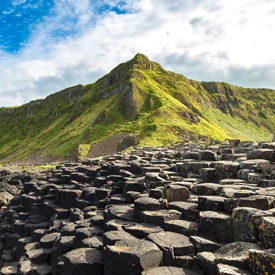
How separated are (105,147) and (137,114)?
60.1ft

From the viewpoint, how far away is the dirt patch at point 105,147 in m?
59.4

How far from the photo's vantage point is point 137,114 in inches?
3046

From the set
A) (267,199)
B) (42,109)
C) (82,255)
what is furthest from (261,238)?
(42,109)

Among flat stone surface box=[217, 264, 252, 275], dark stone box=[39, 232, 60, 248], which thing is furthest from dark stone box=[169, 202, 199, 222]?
dark stone box=[39, 232, 60, 248]

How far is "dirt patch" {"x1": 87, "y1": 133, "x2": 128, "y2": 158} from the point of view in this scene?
195 feet

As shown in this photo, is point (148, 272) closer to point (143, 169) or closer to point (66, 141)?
point (143, 169)

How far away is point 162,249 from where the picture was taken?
21.7 ft

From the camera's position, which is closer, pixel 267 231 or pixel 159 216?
pixel 267 231

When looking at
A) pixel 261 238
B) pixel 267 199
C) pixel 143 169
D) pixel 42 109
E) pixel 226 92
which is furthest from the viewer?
pixel 226 92

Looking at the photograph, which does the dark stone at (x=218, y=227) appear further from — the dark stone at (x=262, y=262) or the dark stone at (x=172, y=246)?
the dark stone at (x=262, y=262)

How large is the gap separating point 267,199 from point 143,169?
834 centimetres

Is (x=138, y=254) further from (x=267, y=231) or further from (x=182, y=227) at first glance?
(x=267, y=231)

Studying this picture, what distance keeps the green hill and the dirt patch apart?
195cm

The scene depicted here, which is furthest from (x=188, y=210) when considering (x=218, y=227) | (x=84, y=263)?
(x=84, y=263)
